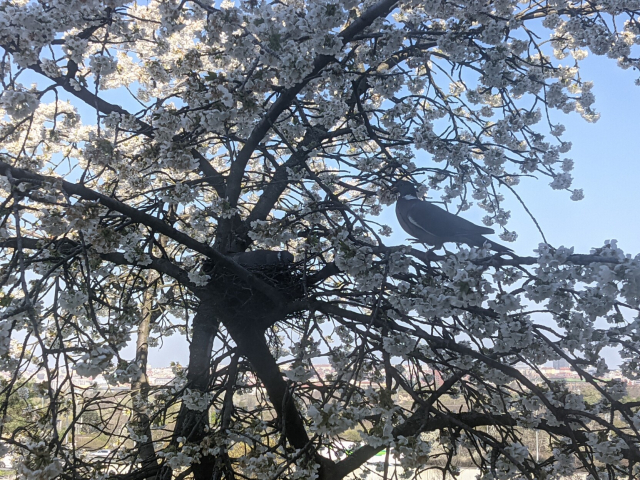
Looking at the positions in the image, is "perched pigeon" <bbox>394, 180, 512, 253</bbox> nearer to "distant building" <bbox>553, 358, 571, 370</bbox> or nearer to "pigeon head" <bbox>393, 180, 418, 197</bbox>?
"pigeon head" <bbox>393, 180, 418, 197</bbox>

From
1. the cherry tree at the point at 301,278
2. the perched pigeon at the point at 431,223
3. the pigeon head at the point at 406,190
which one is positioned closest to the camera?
the cherry tree at the point at 301,278

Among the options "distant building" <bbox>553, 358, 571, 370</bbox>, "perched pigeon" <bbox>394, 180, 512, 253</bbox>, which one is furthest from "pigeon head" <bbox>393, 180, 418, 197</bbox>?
"distant building" <bbox>553, 358, 571, 370</bbox>

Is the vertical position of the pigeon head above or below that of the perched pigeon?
above

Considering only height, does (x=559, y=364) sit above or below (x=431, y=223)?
below

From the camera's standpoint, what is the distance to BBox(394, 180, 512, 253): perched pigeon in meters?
2.97

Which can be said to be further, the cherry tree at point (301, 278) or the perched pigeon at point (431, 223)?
the perched pigeon at point (431, 223)

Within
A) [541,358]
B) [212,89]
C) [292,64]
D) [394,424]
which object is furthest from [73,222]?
[541,358]

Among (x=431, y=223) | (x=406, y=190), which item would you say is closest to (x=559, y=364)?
(x=431, y=223)

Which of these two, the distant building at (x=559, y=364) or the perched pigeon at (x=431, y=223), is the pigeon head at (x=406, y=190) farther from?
the distant building at (x=559, y=364)

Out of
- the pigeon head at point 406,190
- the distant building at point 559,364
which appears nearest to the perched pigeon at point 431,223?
the pigeon head at point 406,190

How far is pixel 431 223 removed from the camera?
10.3 ft

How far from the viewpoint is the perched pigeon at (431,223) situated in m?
2.97

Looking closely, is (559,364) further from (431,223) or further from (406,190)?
(406,190)

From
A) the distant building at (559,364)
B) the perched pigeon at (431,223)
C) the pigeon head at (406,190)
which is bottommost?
the distant building at (559,364)
